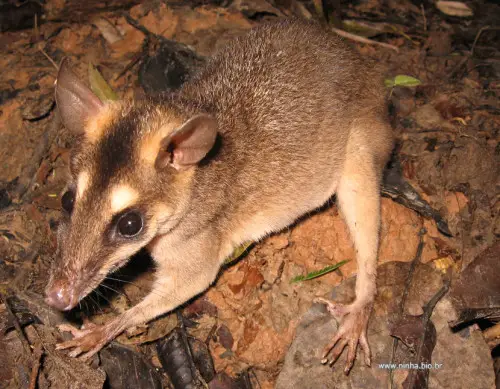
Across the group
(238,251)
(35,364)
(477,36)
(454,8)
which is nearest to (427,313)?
(238,251)

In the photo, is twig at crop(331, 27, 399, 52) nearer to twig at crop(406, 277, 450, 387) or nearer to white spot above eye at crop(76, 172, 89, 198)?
twig at crop(406, 277, 450, 387)

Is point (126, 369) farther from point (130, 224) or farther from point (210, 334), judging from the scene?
point (130, 224)

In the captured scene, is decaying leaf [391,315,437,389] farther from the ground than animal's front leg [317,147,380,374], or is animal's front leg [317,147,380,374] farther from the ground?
animal's front leg [317,147,380,374]

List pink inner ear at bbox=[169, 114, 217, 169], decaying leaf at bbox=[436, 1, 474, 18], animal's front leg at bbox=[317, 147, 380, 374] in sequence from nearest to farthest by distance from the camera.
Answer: pink inner ear at bbox=[169, 114, 217, 169] < animal's front leg at bbox=[317, 147, 380, 374] < decaying leaf at bbox=[436, 1, 474, 18]

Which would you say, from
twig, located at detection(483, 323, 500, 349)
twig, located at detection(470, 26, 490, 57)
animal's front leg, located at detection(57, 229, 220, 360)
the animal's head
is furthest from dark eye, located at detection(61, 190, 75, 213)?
twig, located at detection(470, 26, 490, 57)

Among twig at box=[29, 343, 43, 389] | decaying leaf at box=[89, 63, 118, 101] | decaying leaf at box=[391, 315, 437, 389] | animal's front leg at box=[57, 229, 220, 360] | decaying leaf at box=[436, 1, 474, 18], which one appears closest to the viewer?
twig at box=[29, 343, 43, 389]

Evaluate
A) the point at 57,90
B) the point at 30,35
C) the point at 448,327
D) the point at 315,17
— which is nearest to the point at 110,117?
the point at 57,90

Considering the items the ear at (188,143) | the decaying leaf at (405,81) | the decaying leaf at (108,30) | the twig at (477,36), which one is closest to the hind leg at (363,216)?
the ear at (188,143)

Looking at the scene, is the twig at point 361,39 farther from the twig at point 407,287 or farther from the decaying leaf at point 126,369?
the decaying leaf at point 126,369

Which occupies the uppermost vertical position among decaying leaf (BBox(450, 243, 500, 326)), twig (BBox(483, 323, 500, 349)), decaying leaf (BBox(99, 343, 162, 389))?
decaying leaf (BBox(99, 343, 162, 389))
